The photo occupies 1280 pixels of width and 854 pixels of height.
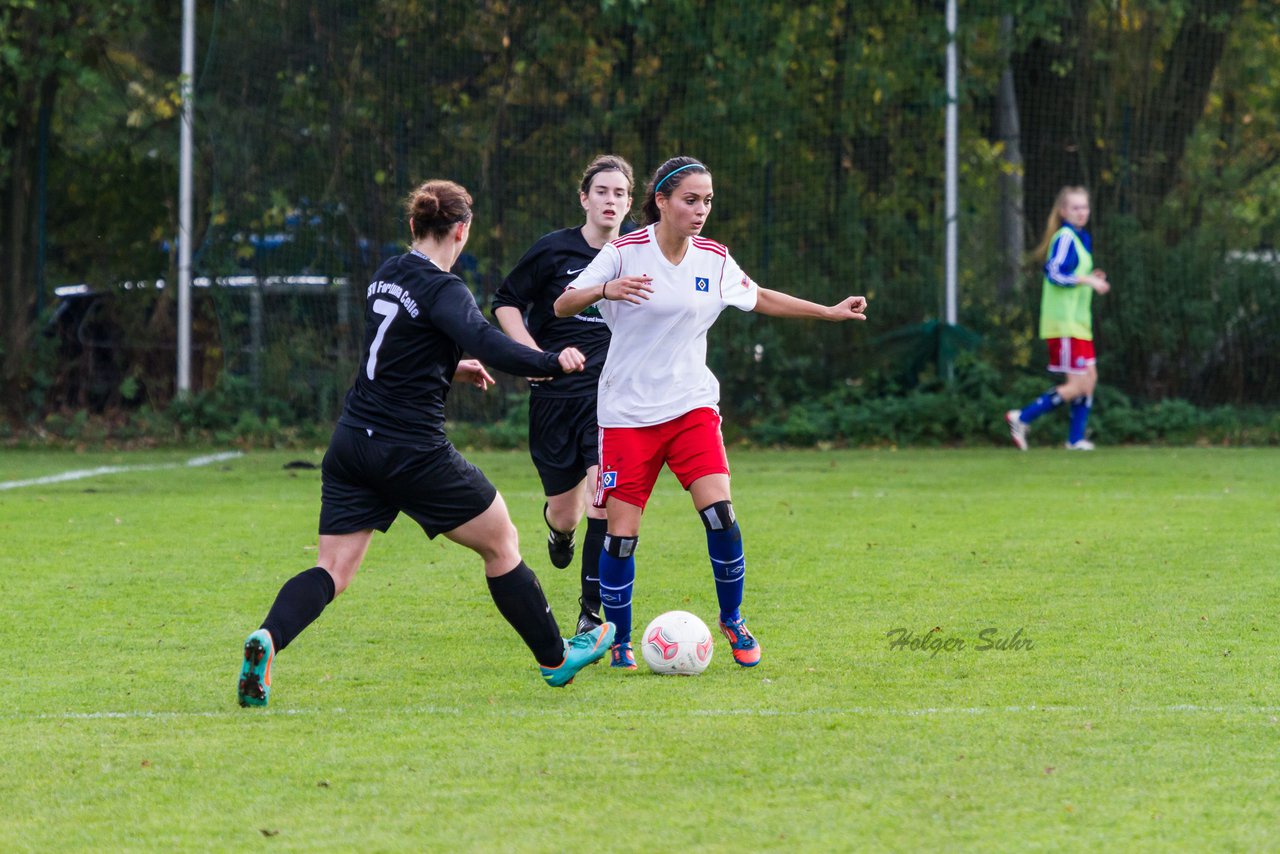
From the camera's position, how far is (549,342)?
7.28m

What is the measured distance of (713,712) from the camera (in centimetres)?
514

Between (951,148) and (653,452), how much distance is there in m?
10.7

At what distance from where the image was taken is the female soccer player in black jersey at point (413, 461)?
534 cm

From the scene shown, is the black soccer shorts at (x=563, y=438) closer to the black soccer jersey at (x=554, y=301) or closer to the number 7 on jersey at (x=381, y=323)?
the black soccer jersey at (x=554, y=301)

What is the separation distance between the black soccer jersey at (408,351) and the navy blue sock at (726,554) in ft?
3.61

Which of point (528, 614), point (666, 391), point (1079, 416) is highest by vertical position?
point (666, 391)

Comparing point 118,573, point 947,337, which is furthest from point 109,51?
point 118,573

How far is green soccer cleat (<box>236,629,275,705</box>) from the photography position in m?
5.18

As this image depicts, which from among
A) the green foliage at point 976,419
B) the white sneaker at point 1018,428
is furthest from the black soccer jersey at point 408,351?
the green foliage at point 976,419

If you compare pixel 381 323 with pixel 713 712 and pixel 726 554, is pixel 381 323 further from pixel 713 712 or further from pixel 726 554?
pixel 713 712

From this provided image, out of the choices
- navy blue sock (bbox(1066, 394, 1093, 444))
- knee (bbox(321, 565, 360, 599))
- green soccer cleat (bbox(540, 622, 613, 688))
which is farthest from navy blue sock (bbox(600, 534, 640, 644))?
navy blue sock (bbox(1066, 394, 1093, 444))

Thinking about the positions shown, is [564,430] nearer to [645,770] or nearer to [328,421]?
[645,770]

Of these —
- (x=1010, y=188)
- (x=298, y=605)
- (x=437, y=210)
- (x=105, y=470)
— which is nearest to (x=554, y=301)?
(x=437, y=210)

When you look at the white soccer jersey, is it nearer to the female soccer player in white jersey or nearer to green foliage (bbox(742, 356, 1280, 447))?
the female soccer player in white jersey
